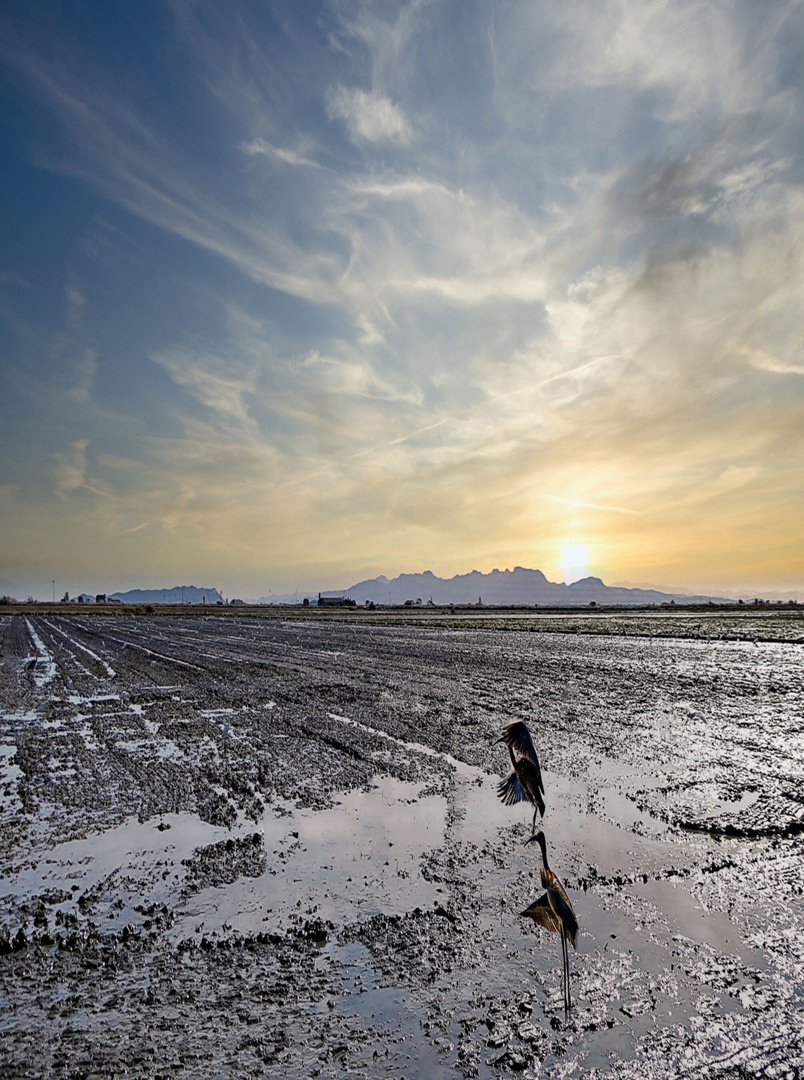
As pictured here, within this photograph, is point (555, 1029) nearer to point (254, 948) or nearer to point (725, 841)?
point (254, 948)

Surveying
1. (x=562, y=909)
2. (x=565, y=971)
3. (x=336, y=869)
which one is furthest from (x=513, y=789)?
(x=336, y=869)

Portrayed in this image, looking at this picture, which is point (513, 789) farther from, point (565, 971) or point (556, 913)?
point (565, 971)

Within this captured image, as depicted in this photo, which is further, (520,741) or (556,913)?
(556,913)

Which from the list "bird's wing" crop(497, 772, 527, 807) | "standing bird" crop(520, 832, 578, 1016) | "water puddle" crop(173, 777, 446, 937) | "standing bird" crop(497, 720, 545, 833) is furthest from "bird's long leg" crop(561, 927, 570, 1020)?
"water puddle" crop(173, 777, 446, 937)

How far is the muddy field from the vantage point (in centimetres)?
297

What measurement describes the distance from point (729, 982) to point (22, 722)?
1223 centimetres

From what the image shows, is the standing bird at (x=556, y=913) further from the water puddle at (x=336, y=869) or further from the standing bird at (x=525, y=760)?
the water puddle at (x=336, y=869)

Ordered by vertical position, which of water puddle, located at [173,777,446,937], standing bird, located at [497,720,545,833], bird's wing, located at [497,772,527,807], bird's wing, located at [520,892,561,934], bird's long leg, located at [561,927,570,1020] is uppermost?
standing bird, located at [497,720,545,833]

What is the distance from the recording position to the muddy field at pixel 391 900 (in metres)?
2.97

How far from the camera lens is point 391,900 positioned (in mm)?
4402

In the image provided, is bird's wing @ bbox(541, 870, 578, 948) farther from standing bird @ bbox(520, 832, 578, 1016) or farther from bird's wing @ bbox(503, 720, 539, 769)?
bird's wing @ bbox(503, 720, 539, 769)

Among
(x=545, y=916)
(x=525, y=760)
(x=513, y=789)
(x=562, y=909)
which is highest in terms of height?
(x=525, y=760)

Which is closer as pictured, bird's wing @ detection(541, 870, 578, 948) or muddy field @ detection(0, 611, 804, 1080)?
muddy field @ detection(0, 611, 804, 1080)

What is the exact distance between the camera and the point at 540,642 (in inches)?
1168
